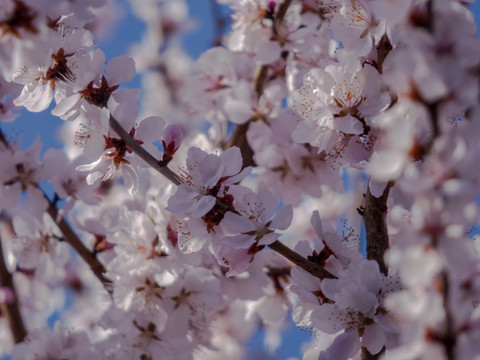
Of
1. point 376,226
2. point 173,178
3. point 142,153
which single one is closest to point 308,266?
point 376,226

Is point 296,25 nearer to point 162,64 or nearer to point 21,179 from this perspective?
point 21,179

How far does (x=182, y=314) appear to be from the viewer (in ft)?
6.57

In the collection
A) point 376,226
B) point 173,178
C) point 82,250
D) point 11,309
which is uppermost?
point 173,178

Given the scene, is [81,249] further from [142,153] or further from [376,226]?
[376,226]

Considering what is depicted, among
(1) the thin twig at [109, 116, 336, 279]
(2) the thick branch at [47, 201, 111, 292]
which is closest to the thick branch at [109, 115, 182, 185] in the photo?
(1) the thin twig at [109, 116, 336, 279]

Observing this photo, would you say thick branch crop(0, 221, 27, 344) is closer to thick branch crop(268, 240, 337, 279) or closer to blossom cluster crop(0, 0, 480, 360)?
blossom cluster crop(0, 0, 480, 360)

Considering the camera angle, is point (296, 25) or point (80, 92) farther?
point (296, 25)

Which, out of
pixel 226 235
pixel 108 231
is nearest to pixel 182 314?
pixel 108 231

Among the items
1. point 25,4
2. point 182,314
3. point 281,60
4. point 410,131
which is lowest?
point 182,314

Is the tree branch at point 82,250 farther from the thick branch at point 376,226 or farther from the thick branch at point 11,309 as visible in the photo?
the thick branch at point 376,226

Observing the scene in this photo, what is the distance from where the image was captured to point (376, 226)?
1700mm

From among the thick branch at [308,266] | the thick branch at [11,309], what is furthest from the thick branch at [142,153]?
the thick branch at [11,309]

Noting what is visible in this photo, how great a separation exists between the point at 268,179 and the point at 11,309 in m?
1.25

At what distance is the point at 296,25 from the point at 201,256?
40.4 inches
